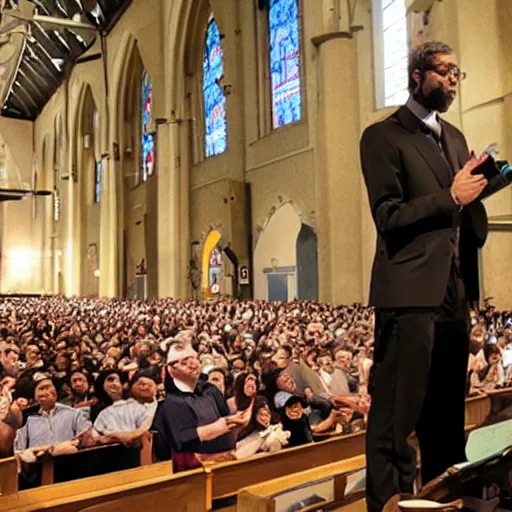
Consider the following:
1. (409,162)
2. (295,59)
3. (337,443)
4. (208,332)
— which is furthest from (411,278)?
(295,59)

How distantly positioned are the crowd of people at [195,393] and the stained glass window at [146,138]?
17.3 metres

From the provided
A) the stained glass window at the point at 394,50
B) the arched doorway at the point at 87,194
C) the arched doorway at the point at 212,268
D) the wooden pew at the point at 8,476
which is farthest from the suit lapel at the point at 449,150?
the arched doorway at the point at 87,194

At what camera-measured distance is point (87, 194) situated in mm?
26484

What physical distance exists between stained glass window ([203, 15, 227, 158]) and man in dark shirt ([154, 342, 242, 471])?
1320cm

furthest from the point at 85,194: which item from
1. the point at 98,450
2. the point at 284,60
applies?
the point at 98,450

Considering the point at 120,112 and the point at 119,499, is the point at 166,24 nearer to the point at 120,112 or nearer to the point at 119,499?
the point at 120,112

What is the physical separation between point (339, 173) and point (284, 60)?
4.12 m

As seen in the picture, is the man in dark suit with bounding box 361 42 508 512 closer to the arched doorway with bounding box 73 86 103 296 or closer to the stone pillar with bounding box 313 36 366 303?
the stone pillar with bounding box 313 36 366 303

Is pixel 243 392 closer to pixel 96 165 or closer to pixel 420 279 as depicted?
pixel 420 279

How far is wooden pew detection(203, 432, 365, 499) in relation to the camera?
2.42 m

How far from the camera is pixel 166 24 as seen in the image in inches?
664

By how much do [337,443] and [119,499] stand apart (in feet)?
3.45

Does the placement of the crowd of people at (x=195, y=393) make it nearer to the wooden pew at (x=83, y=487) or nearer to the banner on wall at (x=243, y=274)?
the wooden pew at (x=83, y=487)

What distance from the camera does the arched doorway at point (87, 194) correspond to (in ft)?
83.3
